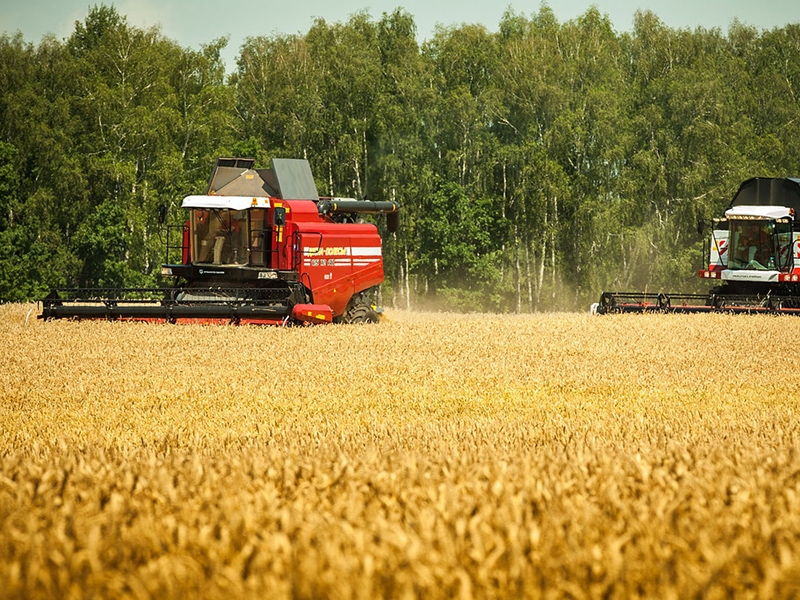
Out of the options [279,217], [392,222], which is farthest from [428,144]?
[279,217]

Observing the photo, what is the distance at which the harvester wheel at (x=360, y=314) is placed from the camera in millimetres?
19500

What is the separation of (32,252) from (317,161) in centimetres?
1347

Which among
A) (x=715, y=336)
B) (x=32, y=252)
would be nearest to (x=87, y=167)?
(x=32, y=252)

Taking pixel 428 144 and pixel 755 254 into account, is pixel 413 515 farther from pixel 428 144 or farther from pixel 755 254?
pixel 428 144

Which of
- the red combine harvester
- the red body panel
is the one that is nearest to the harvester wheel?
the red combine harvester

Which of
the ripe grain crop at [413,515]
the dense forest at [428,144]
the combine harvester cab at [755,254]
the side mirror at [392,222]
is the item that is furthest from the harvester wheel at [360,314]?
the dense forest at [428,144]

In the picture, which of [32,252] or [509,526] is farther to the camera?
[32,252]

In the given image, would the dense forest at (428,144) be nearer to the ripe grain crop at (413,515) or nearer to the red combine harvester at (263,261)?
the red combine harvester at (263,261)

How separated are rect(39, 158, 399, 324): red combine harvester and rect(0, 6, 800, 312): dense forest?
61.5ft

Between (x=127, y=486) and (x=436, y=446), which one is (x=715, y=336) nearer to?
(x=436, y=446)

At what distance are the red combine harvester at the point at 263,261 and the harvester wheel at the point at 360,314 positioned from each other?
0.02 metres

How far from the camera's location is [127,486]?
2.70 m

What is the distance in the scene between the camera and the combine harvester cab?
23.1 m

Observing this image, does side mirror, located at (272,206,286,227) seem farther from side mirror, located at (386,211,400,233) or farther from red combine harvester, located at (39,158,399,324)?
side mirror, located at (386,211,400,233)
